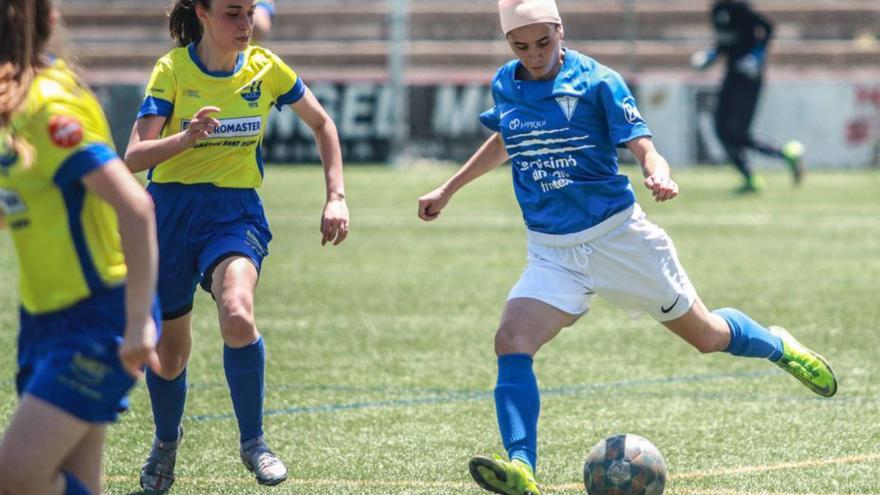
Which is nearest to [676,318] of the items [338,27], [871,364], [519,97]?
[519,97]

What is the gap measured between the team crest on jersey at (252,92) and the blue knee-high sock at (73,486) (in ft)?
7.04

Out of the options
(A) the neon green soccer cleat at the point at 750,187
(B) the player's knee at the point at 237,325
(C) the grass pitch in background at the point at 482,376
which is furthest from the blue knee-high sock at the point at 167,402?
(A) the neon green soccer cleat at the point at 750,187

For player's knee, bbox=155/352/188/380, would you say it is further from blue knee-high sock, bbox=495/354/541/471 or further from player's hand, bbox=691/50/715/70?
player's hand, bbox=691/50/715/70

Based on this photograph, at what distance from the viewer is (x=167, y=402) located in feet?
19.0

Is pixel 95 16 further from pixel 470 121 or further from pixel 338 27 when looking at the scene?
pixel 470 121

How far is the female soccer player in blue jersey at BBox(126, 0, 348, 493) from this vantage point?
557 centimetres

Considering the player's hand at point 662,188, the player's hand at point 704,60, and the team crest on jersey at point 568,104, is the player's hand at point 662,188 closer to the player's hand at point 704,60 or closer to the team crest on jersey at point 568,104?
the team crest on jersey at point 568,104

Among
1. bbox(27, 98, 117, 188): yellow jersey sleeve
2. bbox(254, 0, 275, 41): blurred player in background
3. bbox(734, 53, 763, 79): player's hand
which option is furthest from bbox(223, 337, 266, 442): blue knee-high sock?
bbox(734, 53, 763, 79): player's hand

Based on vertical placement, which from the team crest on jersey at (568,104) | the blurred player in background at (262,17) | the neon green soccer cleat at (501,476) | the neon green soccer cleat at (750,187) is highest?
the team crest on jersey at (568,104)

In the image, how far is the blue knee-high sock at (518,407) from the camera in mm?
5230

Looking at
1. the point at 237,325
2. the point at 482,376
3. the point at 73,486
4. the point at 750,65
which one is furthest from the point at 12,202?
the point at 750,65

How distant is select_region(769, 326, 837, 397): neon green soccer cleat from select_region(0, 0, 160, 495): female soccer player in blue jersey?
3.24m

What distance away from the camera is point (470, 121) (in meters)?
22.7

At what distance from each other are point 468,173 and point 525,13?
74cm
